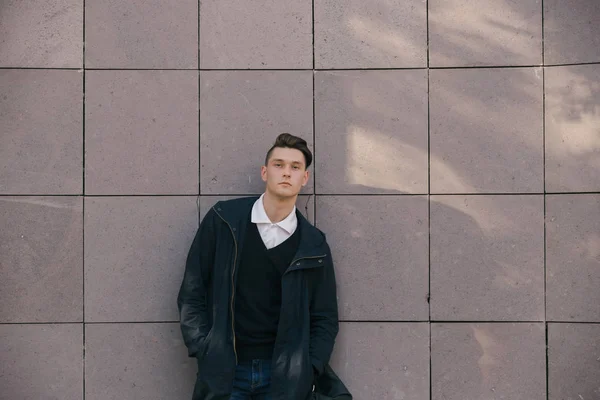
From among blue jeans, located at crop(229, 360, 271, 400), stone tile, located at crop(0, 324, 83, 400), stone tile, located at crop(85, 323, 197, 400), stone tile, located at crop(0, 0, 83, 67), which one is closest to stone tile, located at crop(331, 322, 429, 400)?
blue jeans, located at crop(229, 360, 271, 400)

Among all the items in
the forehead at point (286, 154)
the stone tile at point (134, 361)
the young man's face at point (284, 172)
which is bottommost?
the stone tile at point (134, 361)

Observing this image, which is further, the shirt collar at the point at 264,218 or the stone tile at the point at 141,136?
the stone tile at the point at 141,136

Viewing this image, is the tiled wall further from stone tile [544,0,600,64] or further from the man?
the man

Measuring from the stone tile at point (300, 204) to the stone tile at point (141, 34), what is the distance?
99 cm

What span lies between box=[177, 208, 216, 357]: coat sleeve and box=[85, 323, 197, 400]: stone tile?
1.88 ft

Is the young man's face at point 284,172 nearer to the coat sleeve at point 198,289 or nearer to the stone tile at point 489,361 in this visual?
the coat sleeve at point 198,289

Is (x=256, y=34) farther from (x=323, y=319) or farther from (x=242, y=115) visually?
(x=323, y=319)

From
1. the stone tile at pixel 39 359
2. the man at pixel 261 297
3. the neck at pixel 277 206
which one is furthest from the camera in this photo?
the stone tile at pixel 39 359

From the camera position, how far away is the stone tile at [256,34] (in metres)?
4.54

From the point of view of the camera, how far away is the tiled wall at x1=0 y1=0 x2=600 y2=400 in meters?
4.52

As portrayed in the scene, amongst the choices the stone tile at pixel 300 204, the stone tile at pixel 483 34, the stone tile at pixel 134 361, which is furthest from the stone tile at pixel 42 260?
the stone tile at pixel 483 34

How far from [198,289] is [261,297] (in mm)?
416

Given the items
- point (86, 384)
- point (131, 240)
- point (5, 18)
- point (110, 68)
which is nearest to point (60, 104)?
point (110, 68)

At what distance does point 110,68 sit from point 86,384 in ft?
7.66
